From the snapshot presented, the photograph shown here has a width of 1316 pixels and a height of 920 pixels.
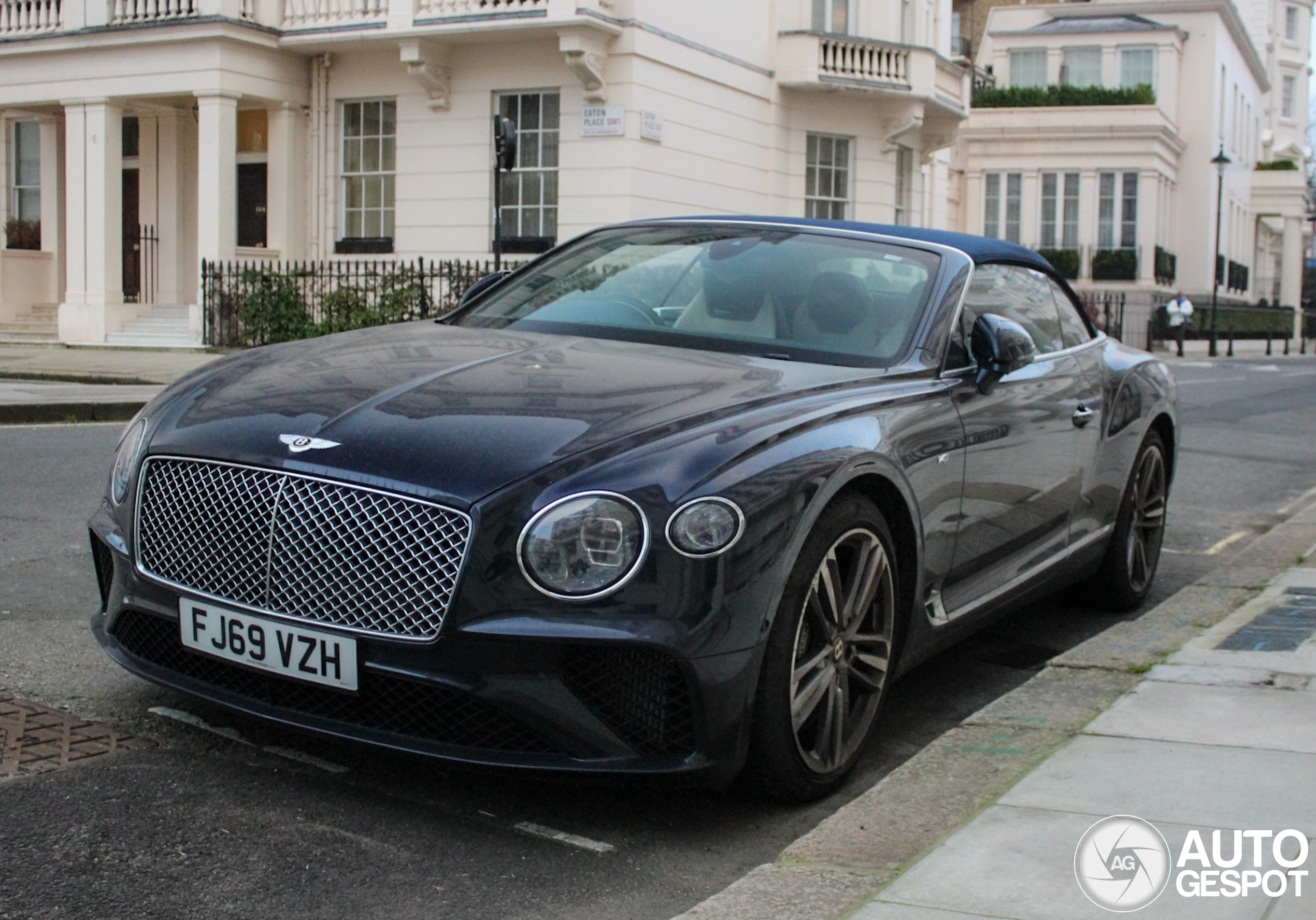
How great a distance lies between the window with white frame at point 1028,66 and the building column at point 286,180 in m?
33.7

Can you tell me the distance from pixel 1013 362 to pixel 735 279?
0.88 meters

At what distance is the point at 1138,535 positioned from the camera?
5812 mm

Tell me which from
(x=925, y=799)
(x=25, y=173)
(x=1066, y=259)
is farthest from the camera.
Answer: (x=1066, y=259)

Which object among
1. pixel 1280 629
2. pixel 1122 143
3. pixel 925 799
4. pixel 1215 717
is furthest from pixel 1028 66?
pixel 925 799

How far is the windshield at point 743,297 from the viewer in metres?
4.30

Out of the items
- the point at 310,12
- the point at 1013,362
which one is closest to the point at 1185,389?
the point at 310,12

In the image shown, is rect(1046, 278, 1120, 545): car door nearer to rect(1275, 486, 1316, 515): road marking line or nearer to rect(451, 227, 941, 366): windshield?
rect(451, 227, 941, 366): windshield

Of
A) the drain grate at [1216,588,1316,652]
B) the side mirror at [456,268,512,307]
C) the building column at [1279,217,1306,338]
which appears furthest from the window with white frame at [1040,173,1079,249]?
the side mirror at [456,268,512,307]

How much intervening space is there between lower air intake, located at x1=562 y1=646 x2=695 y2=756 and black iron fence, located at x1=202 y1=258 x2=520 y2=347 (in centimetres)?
1796

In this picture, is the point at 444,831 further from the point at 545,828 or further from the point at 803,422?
the point at 803,422

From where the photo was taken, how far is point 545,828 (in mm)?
3271

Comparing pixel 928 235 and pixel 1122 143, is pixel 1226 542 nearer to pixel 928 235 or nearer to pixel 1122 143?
pixel 928 235

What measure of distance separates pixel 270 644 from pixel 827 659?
1.28m

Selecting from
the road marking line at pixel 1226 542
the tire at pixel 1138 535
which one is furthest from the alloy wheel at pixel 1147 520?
the road marking line at pixel 1226 542
